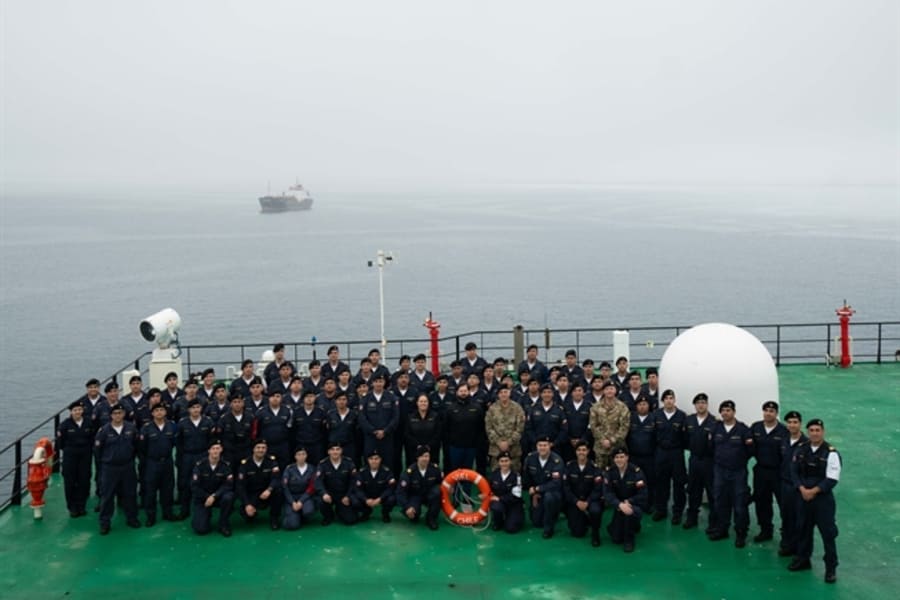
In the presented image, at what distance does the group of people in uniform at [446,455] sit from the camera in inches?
398

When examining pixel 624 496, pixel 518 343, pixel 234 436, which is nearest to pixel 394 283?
pixel 518 343

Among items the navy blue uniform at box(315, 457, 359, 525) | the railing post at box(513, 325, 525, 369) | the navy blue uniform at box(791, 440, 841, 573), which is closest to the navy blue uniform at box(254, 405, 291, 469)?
the navy blue uniform at box(315, 457, 359, 525)

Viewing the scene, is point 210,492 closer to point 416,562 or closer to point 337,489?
point 337,489

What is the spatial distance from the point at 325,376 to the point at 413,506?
3.04m

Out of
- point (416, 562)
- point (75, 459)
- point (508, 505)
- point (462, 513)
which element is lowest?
point (416, 562)

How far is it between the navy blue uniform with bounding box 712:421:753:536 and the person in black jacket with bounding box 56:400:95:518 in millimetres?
7656

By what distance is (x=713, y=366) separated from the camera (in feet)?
40.4

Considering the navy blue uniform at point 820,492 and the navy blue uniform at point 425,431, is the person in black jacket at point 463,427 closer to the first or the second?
the navy blue uniform at point 425,431

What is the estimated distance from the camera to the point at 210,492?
10.7 m

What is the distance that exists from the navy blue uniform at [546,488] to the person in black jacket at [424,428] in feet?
4.88

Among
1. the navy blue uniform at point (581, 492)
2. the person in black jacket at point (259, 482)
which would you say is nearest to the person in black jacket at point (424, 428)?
the person in black jacket at point (259, 482)

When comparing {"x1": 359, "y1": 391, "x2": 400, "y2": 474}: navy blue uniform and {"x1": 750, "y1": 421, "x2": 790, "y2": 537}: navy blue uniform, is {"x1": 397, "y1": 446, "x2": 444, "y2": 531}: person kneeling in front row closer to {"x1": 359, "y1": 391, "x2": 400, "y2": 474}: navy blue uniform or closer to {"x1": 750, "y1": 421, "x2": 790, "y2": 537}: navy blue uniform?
{"x1": 359, "y1": 391, "x2": 400, "y2": 474}: navy blue uniform

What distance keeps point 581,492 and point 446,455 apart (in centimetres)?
235

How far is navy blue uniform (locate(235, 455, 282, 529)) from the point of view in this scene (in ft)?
35.6
